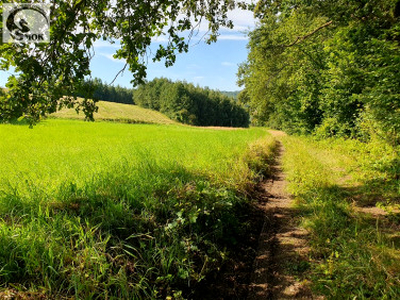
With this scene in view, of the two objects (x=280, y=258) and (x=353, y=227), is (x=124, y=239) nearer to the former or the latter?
(x=280, y=258)

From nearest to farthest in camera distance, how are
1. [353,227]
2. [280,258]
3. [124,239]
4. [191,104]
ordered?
[124,239] → [280,258] → [353,227] → [191,104]

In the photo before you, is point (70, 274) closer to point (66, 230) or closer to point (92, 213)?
point (66, 230)

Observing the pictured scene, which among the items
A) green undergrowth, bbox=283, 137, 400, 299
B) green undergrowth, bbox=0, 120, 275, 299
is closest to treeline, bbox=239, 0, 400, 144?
green undergrowth, bbox=283, 137, 400, 299

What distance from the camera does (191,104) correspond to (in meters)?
83.4

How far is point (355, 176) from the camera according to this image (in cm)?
557

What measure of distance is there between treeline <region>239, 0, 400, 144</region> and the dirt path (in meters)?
3.02

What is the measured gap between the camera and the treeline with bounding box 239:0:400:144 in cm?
438

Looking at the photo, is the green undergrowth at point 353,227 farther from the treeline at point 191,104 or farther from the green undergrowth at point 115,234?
the treeline at point 191,104

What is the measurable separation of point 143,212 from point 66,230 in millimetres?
966

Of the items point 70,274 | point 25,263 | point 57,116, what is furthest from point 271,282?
point 57,116

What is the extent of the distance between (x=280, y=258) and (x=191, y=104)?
272 feet

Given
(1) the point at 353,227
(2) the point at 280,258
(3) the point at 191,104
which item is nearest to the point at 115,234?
(2) the point at 280,258

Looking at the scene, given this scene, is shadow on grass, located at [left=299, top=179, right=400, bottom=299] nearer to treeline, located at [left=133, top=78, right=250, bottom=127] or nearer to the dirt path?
the dirt path

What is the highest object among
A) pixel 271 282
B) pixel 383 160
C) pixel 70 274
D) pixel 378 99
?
pixel 378 99
